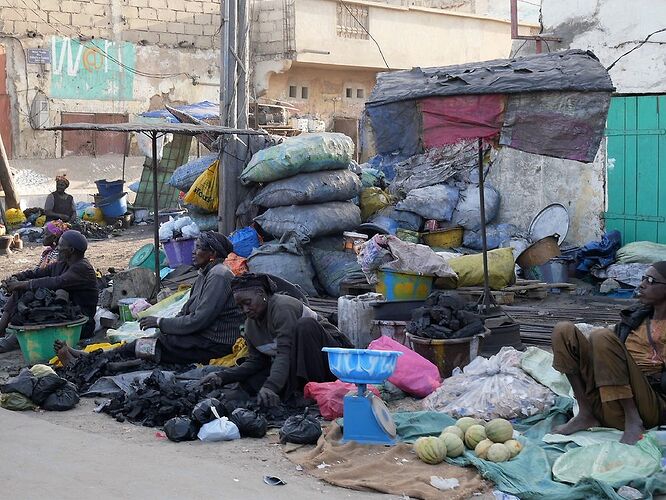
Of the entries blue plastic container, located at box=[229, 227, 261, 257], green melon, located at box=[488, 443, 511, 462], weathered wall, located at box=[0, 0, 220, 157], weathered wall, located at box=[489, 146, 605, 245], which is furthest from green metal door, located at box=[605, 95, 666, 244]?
weathered wall, located at box=[0, 0, 220, 157]

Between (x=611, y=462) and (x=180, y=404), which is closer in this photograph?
(x=611, y=462)

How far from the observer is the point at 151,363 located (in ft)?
26.5

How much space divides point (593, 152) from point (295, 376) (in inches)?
114

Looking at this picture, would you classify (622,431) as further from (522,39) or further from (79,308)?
(522,39)

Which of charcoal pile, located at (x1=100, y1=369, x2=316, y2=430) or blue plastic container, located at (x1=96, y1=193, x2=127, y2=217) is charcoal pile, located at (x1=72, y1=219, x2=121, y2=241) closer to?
blue plastic container, located at (x1=96, y1=193, x2=127, y2=217)

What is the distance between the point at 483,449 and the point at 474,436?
17cm

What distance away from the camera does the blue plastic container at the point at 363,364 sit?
559cm

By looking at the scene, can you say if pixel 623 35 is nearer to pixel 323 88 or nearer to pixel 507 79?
pixel 507 79

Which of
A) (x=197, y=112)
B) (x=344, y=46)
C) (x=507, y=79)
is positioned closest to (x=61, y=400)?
(x=507, y=79)

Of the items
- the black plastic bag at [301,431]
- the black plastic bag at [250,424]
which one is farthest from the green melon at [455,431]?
the black plastic bag at [250,424]

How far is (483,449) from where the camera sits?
552 centimetres

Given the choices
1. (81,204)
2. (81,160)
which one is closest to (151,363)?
(81,204)

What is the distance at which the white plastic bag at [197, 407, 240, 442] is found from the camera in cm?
611

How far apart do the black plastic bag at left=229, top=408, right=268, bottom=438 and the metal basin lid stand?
7.36 m
